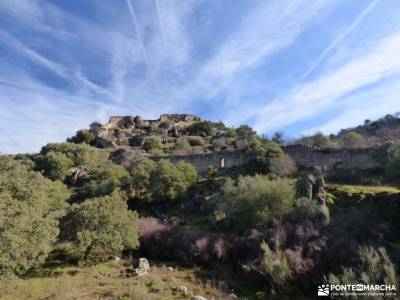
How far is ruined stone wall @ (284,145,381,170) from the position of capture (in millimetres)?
32250

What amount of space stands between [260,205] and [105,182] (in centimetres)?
1951

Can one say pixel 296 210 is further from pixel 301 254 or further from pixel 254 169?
pixel 254 169

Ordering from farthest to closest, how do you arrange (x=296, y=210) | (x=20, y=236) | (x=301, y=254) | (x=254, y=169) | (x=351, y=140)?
(x=351, y=140)
(x=254, y=169)
(x=296, y=210)
(x=301, y=254)
(x=20, y=236)

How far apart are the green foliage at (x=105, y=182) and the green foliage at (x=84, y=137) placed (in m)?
32.5

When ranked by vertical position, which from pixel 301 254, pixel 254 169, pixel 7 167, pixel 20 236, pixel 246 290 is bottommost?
pixel 246 290

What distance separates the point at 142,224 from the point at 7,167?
323 inches

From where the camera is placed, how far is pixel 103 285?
1218cm

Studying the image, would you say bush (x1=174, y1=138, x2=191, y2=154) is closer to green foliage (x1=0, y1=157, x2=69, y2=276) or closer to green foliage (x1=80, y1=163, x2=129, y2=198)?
green foliage (x1=80, y1=163, x2=129, y2=198)

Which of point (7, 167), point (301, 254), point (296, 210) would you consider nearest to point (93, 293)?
point (7, 167)

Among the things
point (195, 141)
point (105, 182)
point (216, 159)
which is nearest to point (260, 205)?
point (105, 182)

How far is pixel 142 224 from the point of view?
1903 centimetres

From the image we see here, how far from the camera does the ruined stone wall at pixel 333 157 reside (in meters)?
32.2
